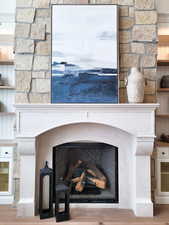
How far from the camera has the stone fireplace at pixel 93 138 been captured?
2.54m

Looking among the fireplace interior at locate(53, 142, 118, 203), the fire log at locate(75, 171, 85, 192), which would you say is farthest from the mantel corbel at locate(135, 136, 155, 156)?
the fire log at locate(75, 171, 85, 192)

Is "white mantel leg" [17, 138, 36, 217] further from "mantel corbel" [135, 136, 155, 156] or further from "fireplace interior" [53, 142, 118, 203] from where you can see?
"mantel corbel" [135, 136, 155, 156]

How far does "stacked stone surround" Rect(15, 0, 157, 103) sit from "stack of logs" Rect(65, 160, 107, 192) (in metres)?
0.96

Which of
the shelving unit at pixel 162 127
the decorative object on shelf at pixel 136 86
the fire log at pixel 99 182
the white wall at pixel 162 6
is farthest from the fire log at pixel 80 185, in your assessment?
the white wall at pixel 162 6

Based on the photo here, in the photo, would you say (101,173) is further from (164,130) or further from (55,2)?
(55,2)

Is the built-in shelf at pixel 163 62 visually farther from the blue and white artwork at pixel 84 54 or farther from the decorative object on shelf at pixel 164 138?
the decorative object on shelf at pixel 164 138

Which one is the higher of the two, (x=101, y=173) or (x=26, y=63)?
(x=26, y=63)

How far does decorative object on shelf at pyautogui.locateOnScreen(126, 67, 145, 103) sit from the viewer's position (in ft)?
8.36

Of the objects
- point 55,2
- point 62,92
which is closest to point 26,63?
point 62,92

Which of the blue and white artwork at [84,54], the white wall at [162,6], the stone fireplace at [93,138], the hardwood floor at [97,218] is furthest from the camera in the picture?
the white wall at [162,6]

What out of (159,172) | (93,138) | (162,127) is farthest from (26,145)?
(162,127)

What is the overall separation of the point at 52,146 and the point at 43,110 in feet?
1.66

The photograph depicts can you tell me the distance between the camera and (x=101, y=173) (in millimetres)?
2947

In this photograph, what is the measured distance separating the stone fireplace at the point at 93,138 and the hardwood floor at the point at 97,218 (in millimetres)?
94
